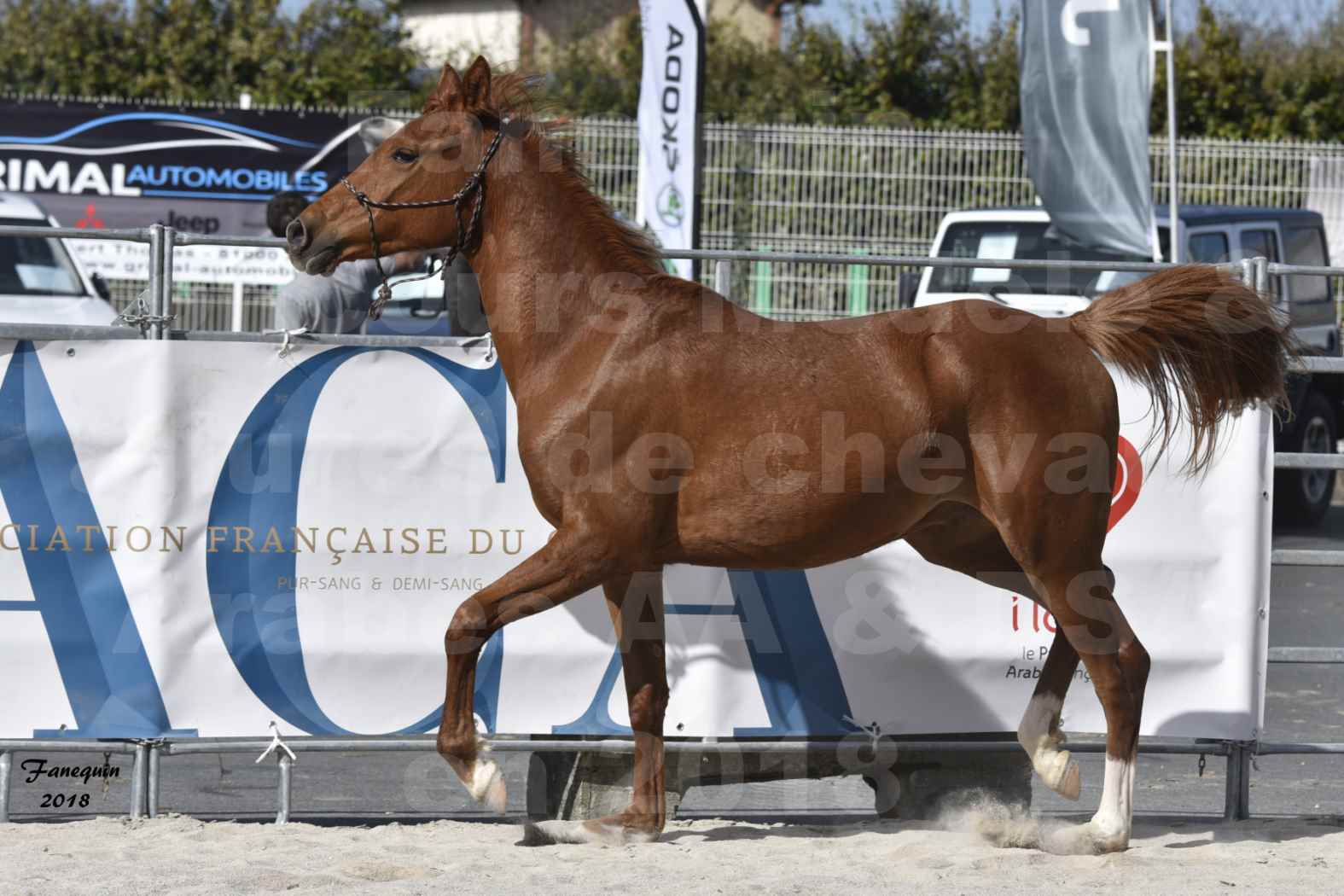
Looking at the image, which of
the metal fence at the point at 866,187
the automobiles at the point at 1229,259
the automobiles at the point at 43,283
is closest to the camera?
the automobiles at the point at 43,283

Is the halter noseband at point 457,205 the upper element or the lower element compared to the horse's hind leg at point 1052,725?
upper

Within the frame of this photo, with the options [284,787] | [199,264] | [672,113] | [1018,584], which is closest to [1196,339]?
[1018,584]

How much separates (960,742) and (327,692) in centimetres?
216

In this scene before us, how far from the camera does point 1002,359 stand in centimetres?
505

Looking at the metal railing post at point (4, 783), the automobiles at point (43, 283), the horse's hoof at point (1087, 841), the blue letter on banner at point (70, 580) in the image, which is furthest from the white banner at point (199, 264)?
the horse's hoof at point (1087, 841)

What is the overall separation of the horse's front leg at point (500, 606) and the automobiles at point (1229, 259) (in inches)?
318

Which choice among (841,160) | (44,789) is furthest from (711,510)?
(841,160)

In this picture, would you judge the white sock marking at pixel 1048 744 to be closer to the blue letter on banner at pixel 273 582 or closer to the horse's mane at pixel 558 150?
the blue letter on banner at pixel 273 582

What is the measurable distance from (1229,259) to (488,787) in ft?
31.3

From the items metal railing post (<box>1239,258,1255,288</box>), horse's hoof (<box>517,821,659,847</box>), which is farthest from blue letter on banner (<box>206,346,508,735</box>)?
metal railing post (<box>1239,258,1255,288</box>)

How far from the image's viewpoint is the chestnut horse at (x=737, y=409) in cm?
495

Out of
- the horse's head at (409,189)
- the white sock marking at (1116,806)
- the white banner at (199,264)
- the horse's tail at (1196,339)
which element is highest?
the white banner at (199,264)

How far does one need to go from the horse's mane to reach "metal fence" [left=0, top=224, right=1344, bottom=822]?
1.09ft

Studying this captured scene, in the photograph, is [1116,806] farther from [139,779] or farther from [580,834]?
[139,779]
